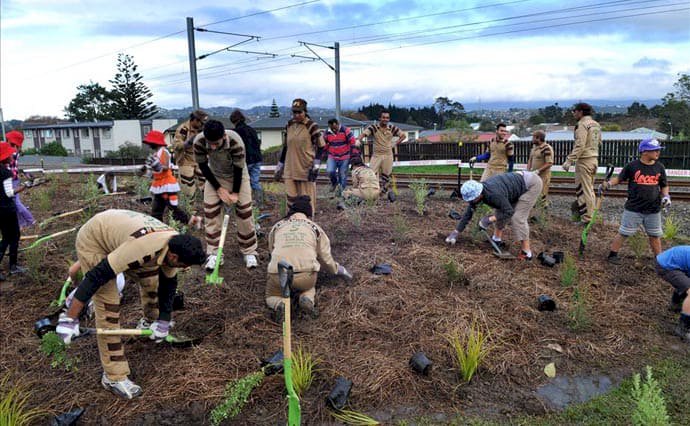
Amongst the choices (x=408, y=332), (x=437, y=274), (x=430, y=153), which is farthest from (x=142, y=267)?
(x=430, y=153)

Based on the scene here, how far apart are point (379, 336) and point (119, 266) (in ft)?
7.18

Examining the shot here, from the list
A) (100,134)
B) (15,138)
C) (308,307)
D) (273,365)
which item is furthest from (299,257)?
(100,134)

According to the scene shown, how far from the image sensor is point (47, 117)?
89438 millimetres

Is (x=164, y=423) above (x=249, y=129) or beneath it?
beneath

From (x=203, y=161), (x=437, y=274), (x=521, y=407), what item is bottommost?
(x=521, y=407)

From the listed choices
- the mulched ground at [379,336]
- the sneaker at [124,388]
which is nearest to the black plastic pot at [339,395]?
the mulched ground at [379,336]

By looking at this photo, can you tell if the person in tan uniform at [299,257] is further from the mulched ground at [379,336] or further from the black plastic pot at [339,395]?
the black plastic pot at [339,395]

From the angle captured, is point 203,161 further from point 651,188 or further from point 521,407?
point 651,188

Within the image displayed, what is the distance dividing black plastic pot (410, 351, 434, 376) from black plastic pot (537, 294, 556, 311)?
5.29ft

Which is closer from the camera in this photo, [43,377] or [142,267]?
[142,267]

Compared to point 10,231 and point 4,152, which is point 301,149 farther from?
point 10,231

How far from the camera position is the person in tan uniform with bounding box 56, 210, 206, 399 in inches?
126

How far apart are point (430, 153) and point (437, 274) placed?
1862 centimetres

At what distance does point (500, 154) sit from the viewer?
8672 mm
